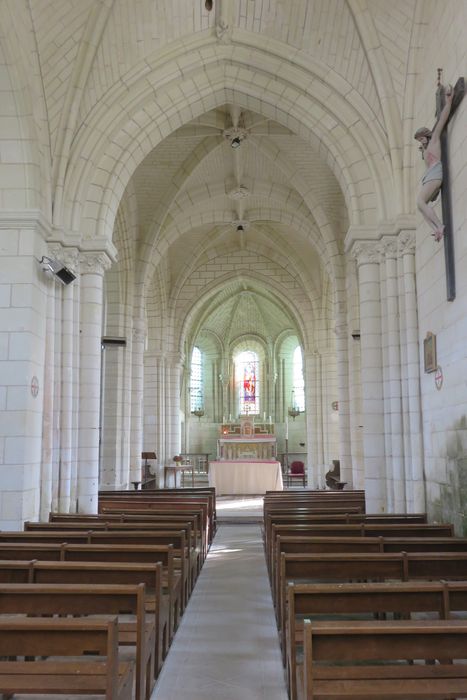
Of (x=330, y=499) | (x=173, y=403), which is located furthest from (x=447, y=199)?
(x=173, y=403)

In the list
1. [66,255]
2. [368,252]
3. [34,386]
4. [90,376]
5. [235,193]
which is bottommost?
[34,386]

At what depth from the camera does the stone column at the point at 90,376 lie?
30.6 ft

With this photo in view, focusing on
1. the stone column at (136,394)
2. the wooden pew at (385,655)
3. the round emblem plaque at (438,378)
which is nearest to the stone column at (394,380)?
the round emblem plaque at (438,378)

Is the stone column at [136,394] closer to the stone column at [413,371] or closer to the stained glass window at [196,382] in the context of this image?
the stone column at [413,371]

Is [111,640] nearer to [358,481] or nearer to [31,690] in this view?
[31,690]

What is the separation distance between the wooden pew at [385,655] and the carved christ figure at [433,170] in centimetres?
491

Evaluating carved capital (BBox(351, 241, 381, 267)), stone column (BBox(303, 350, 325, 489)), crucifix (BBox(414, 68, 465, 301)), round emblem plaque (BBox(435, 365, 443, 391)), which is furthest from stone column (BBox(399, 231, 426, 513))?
stone column (BBox(303, 350, 325, 489))

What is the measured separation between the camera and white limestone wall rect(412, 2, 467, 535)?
20.9ft

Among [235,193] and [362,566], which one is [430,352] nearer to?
[362,566]

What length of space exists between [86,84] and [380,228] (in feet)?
16.5

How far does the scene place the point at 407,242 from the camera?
8.91 metres

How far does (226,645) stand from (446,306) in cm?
443

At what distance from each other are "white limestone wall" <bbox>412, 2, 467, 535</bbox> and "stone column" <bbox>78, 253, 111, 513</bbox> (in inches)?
195

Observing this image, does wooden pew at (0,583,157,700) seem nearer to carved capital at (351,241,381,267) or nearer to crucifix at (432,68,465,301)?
crucifix at (432,68,465,301)
